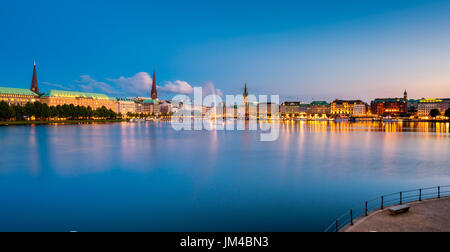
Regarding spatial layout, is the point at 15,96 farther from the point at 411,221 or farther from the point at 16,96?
the point at 411,221

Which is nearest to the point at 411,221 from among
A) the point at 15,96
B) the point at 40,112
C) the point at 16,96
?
the point at 40,112

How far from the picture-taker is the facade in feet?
445

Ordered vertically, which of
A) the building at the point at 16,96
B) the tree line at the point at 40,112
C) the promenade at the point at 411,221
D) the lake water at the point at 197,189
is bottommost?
the lake water at the point at 197,189

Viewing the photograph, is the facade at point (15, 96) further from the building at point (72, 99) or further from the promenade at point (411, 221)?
the promenade at point (411, 221)

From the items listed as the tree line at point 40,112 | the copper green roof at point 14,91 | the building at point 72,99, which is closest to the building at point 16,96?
the copper green roof at point 14,91

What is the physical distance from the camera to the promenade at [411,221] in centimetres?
776

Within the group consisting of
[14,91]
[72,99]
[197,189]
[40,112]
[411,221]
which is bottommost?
[197,189]

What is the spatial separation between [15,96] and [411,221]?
171m

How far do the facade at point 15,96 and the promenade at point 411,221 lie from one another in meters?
161

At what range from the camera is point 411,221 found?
824 centimetres

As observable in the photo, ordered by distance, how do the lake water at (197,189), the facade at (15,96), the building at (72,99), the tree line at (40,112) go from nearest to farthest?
the lake water at (197,189), the tree line at (40,112), the facade at (15,96), the building at (72,99)

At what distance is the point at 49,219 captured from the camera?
11.8 meters

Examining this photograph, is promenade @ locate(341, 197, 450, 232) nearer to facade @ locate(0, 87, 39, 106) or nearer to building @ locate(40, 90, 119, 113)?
facade @ locate(0, 87, 39, 106)
